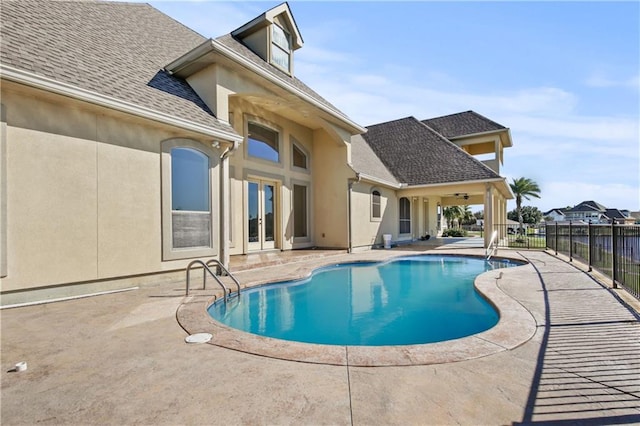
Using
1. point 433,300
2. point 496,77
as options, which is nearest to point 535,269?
point 433,300

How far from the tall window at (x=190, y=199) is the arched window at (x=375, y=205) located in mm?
9377

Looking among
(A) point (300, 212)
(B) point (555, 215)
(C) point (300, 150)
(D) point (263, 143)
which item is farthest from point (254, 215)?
(B) point (555, 215)

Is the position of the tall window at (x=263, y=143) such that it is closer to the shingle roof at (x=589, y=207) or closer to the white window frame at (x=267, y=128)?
the white window frame at (x=267, y=128)

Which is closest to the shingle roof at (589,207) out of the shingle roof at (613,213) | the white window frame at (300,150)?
the shingle roof at (613,213)

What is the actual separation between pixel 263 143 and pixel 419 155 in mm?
10194

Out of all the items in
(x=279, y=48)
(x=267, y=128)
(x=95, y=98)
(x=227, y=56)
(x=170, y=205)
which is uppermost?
(x=279, y=48)

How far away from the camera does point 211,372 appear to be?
283 cm

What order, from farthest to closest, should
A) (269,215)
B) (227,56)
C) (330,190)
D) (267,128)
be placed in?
(330,190), (269,215), (267,128), (227,56)

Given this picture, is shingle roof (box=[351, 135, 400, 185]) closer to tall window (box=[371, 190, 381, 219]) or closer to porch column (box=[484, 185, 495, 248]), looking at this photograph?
tall window (box=[371, 190, 381, 219])

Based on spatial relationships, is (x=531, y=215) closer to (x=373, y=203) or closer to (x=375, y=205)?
(x=375, y=205)

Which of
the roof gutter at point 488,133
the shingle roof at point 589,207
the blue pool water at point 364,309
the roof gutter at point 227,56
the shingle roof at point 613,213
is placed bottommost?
the blue pool water at point 364,309

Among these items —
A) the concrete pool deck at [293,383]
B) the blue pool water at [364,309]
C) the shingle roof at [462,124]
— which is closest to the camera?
the concrete pool deck at [293,383]

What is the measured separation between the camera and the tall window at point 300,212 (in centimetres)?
1364

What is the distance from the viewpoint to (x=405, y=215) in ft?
64.4
